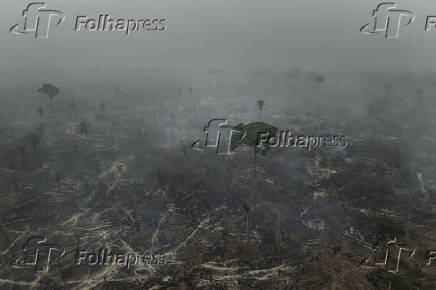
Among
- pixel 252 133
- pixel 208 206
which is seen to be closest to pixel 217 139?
pixel 252 133

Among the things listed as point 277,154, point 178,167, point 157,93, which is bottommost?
point 178,167

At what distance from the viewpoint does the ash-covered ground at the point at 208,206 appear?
4709cm

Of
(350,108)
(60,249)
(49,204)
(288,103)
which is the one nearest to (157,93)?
(288,103)

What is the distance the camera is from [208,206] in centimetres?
6294

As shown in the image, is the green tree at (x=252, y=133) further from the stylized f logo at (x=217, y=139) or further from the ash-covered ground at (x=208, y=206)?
the stylized f logo at (x=217, y=139)

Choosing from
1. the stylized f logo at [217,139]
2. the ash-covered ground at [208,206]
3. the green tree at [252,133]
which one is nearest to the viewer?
the ash-covered ground at [208,206]

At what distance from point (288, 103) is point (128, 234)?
101592 mm

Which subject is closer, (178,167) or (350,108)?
(178,167)

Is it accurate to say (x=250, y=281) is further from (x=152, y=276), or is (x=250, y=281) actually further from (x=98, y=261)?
(x=98, y=261)

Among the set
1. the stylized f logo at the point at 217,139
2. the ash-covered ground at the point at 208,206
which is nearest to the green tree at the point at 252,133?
the ash-covered ground at the point at 208,206

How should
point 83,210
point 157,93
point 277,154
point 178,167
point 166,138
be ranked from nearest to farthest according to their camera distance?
point 83,210 → point 178,167 → point 277,154 → point 166,138 → point 157,93

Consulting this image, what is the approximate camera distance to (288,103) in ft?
464

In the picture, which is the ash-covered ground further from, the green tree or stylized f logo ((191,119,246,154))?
the green tree

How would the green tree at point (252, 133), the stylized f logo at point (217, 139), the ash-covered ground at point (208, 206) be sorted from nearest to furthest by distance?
the ash-covered ground at point (208, 206) → the green tree at point (252, 133) → the stylized f logo at point (217, 139)
